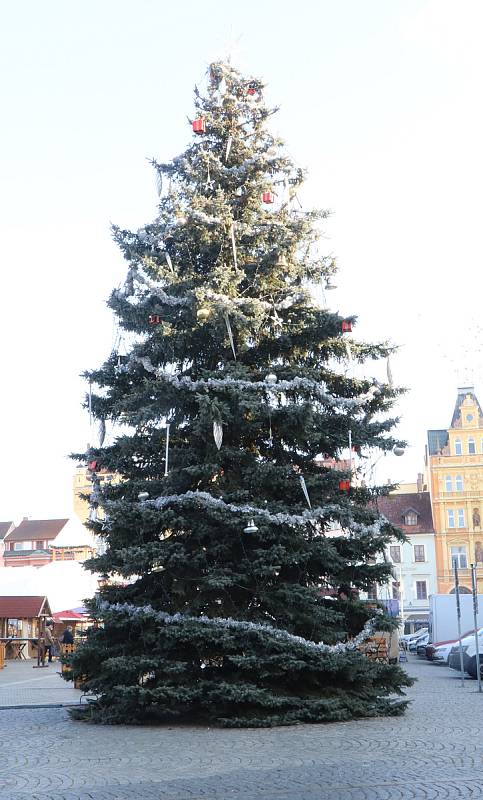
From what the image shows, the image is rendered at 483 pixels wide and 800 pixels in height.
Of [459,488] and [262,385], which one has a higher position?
[459,488]

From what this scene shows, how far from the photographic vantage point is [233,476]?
52.3 feet

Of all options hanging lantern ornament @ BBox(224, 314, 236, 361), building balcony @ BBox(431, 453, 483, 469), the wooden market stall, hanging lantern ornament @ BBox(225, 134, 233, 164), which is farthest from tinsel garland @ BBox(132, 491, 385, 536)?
building balcony @ BBox(431, 453, 483, 469)

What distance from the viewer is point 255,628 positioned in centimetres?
1463

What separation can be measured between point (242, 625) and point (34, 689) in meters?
12.7

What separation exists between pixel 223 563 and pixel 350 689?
3.02 metres

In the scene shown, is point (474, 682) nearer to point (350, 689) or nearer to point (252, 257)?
point (350, 689)

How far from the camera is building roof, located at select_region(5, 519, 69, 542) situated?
81.9 meters

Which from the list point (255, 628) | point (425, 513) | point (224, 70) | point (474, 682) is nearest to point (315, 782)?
point (255, 628)

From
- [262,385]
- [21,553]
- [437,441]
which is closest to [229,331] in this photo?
[262,385]

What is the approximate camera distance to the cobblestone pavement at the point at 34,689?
2088cm

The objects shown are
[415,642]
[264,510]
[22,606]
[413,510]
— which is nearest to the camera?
[264,510]

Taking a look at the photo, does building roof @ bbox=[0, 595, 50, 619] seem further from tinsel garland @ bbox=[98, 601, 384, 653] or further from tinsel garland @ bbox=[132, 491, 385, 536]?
tinsel garland @ bbox=[132, 491, 385, 536]

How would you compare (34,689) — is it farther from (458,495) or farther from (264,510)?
(458,495)

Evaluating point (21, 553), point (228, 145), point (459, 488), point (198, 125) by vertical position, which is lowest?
point (21, 553)
